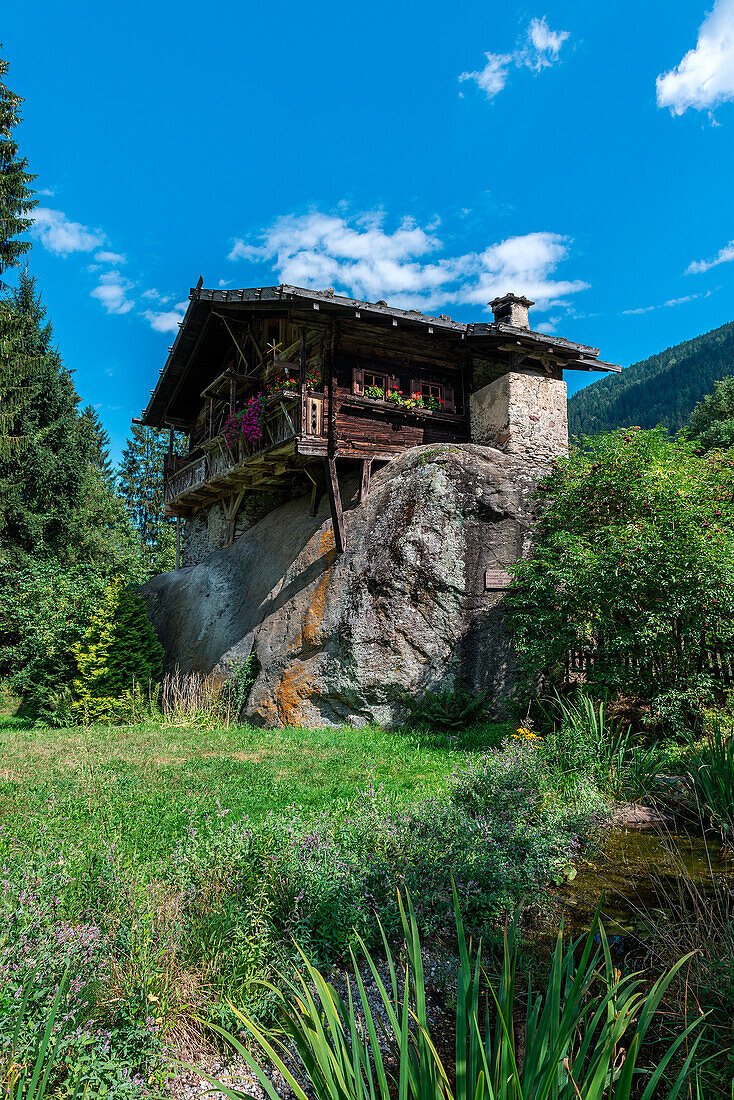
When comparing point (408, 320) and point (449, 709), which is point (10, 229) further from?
point (449, 709)

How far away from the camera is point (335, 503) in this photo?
1260 centimetres

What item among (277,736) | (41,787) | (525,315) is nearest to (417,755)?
(277,736)

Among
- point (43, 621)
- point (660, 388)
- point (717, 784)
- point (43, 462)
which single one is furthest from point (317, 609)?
point (660, 388)

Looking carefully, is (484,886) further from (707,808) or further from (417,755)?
(417,755)

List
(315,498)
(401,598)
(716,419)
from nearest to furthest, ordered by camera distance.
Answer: (401,598)
(315,498)
(716,419)

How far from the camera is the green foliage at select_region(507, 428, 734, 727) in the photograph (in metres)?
8.45

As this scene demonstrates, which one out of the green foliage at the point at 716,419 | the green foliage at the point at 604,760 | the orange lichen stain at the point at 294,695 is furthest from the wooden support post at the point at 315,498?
the green foliage at the point at 716,419

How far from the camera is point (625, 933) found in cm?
392

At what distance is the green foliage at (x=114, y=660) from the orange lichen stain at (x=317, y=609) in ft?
15.1

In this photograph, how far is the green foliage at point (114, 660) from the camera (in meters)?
14.3

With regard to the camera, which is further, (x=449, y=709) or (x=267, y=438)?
(x=267, y=438)

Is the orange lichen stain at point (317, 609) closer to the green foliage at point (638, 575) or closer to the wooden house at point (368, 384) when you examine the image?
the wooden house at point (368, 384)

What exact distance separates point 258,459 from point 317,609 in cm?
372

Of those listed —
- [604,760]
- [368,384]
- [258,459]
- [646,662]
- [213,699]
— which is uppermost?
[368,384]
